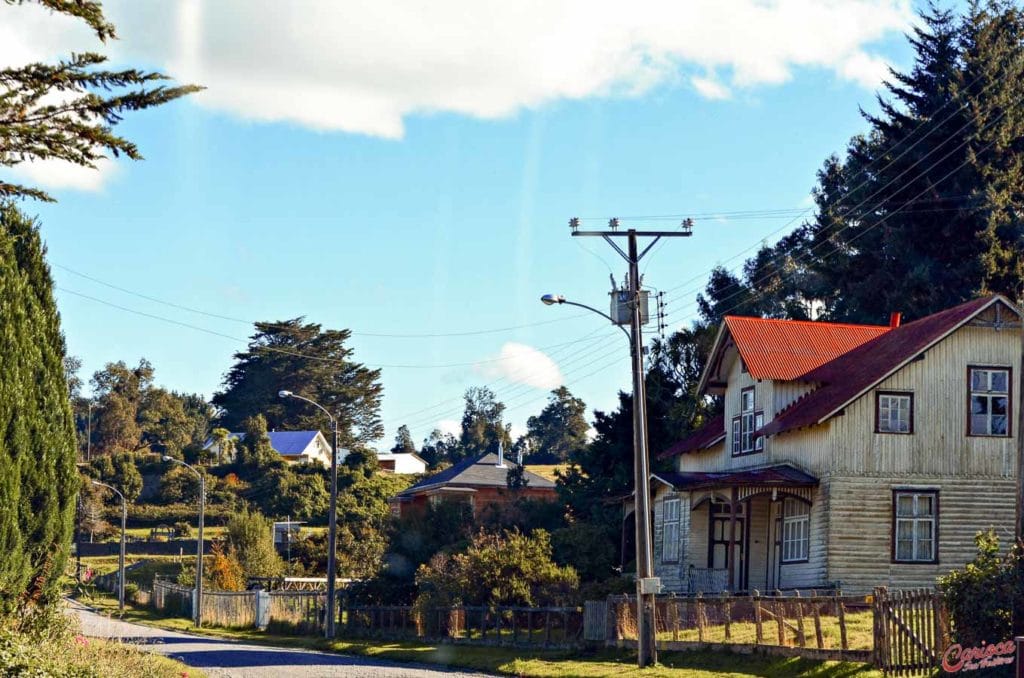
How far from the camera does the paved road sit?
2789 cm

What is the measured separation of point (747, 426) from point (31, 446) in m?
27.1

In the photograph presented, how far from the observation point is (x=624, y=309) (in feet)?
98.6

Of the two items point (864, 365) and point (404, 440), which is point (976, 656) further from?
point (404, 440)

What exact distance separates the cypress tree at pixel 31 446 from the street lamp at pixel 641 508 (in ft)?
37.4

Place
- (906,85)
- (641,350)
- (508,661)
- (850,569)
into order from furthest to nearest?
(906,85) → (850,569) → (508,661) → (641,350)

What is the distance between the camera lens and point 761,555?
41688 mm

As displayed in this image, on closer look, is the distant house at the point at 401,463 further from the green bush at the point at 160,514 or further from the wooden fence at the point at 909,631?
the wooden fence at the point at 909,631

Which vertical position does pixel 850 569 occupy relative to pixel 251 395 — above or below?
below

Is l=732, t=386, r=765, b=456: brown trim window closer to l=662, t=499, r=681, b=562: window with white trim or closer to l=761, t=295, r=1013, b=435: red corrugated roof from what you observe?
l=761, t=295, r=1013, b=435: red corrugated roof

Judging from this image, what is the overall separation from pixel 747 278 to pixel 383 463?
211 feet

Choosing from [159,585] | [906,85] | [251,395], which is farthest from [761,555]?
[251,395]

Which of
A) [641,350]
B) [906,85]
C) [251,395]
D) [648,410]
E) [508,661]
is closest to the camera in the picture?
[641,350]

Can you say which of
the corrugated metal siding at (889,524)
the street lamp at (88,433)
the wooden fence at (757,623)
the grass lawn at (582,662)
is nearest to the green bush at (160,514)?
the street lamp at (88,433)

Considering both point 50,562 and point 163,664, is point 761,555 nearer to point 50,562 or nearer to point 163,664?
point 163,664
